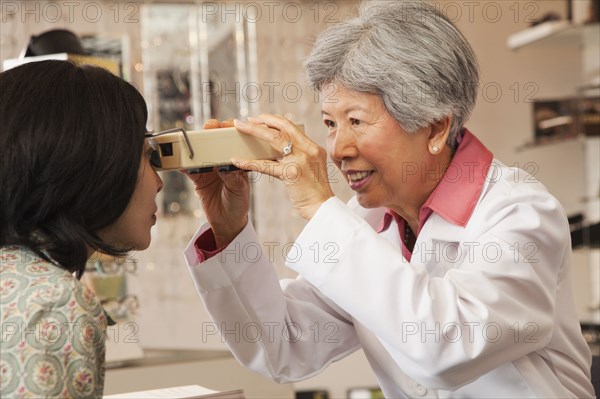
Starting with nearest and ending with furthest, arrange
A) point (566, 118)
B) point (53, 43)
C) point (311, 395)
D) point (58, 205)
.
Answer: point (58, 205), point (53, 43), point (311, 395), point (566, 118)

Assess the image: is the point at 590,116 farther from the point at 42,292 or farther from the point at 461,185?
the point at 42,292

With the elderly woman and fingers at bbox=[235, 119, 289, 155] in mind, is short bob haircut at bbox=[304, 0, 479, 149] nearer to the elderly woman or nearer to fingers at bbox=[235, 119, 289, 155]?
the elderly woman

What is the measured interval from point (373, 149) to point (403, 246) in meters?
0.29

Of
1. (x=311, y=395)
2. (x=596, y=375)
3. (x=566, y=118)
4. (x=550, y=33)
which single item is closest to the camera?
(x=596, y=375)

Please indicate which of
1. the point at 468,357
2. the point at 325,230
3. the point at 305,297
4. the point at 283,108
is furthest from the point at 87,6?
the point at 468,357

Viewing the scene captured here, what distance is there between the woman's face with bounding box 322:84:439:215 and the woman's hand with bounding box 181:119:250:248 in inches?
7.9

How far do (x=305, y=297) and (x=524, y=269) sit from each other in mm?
561

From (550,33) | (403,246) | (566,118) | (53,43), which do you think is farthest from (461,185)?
(566,118)

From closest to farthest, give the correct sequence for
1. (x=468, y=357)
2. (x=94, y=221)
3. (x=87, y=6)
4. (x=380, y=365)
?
(x=94, y=221) → (x=468, y=357) → (x=380, y=365) → (x=87, y=6)

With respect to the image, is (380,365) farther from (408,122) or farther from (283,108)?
(283,108)

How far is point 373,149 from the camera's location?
1644mm

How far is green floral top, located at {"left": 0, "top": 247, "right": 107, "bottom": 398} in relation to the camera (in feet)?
3.29

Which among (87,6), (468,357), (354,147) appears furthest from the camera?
(87,6)

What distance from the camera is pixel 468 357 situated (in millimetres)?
1385
